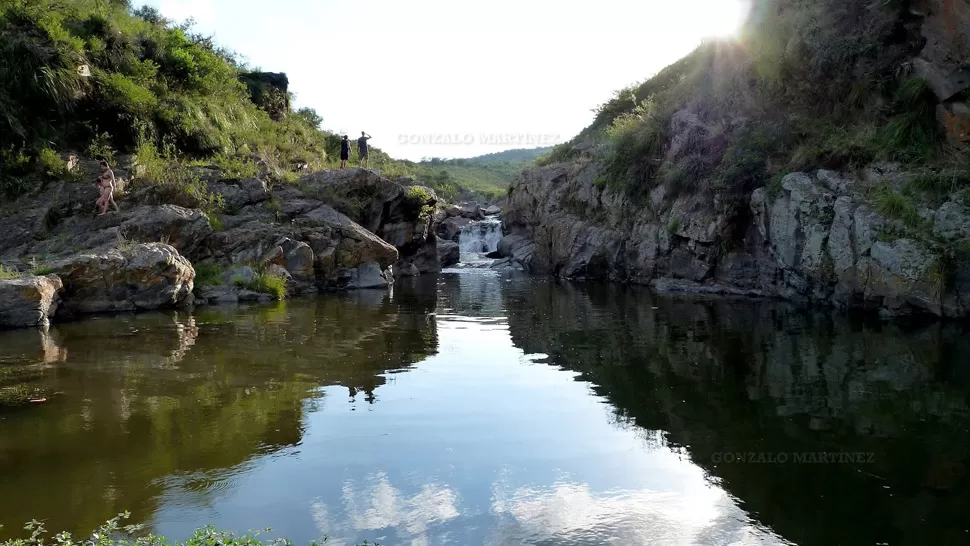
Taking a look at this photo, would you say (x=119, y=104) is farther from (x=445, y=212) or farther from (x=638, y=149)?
(x=445, y=212)

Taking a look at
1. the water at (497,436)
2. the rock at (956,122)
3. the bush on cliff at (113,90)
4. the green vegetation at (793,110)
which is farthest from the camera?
the bush on cliff at (113,90)

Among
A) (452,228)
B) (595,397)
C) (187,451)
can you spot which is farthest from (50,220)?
(452,228)

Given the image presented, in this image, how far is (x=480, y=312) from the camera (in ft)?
55.3

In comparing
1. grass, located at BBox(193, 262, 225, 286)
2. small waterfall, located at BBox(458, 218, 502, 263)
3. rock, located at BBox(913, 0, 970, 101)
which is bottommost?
grass, located at BBox(193, 262, 225, 286)

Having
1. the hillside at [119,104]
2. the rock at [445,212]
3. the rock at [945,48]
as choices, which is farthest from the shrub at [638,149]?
the rock at [445,212]

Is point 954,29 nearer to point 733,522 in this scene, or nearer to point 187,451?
point 733,522

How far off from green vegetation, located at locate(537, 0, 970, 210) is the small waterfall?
621 inches

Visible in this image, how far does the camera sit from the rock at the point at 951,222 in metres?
13.8

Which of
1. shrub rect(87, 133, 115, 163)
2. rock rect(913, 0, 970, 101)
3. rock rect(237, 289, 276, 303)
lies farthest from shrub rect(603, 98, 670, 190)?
shrub rect(87, 133, 115, 163)

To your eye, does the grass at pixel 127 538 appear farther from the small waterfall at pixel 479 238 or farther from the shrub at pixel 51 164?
the small waterfall at pixel 479 238

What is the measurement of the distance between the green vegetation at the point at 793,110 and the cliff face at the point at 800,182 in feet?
0.16

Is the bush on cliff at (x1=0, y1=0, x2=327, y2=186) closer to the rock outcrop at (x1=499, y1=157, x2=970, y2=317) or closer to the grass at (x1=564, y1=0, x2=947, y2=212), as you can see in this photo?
the rock outcrop at (x1=499, y1=157, x2=970, y2=317)

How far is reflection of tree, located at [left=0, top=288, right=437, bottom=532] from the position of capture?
207 inches

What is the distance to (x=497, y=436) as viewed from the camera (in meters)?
6.65
